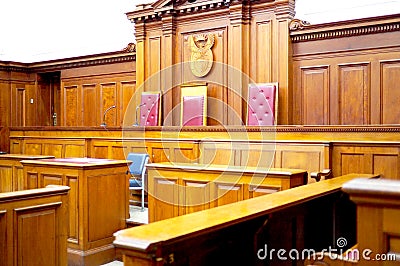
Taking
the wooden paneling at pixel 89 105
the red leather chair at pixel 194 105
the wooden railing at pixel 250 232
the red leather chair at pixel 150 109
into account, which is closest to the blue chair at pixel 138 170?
the red leather chair at pixel 194 105

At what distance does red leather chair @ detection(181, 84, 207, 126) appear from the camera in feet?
21.4

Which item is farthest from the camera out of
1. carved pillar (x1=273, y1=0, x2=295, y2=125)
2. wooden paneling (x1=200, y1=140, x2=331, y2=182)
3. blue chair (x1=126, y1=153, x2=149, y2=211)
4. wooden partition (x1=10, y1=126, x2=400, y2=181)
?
carved pillar (x1=273, y1=0, x2=295, y2=125)

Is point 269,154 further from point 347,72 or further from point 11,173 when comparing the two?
point 11,173

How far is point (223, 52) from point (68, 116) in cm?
365

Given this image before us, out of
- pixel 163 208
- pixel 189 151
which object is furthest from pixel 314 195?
pixel 189 151

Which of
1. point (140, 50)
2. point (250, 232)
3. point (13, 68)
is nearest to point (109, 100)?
point (140, 50)

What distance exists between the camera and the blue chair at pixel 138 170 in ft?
16.8

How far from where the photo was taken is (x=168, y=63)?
704 cm

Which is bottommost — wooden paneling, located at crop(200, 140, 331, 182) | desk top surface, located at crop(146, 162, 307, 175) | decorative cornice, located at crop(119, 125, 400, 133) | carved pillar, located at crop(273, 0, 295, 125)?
desk top surface, located at crop(146, 162, 307, 175)

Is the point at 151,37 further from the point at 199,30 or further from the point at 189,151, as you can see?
the point at 189,151

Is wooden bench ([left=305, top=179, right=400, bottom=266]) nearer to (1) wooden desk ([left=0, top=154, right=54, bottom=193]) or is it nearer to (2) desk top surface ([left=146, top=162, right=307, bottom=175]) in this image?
(2) desk top surface ([left=146, top=162, right=307, bottom=175])

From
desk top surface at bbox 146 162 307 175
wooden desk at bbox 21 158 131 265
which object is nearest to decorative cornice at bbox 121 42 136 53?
wooden desk at bbox 21 158 131 265

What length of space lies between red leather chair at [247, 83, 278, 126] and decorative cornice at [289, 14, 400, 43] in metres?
0.71

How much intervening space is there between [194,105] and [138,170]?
1.77 m
